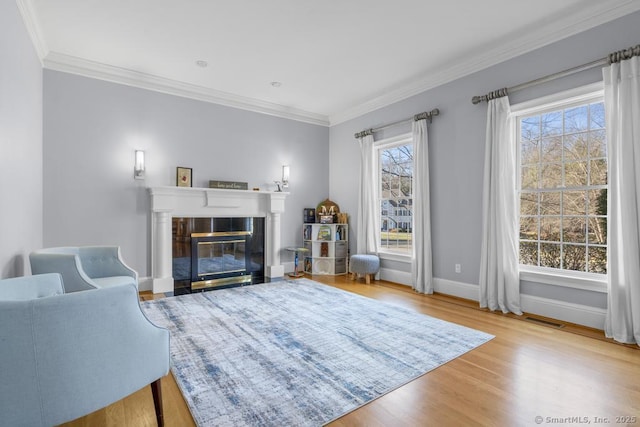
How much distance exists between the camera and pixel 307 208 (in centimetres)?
604

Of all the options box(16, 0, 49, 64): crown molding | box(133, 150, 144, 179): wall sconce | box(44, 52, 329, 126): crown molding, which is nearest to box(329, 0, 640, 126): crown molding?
box(44, 52, 329, 126): crown molding

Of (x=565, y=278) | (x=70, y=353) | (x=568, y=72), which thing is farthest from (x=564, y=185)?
(x=70, y=353)

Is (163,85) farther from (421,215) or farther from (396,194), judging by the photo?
(421,215)

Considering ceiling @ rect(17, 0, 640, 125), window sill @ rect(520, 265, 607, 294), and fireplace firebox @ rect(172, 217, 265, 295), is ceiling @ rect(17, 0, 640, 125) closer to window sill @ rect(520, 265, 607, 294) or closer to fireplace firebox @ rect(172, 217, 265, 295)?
fireplace firebox @ rect(172, 217, 265, 295)

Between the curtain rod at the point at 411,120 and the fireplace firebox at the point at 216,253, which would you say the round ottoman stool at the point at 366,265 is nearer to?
the fireplace firebox at the point at 216,253

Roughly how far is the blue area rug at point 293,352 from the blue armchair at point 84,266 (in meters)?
0.59

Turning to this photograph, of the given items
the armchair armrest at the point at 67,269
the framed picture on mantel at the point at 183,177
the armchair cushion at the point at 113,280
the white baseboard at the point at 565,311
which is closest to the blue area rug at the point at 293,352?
the armchair cushion at the point at 113,280

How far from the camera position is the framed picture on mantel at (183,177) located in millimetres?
4645

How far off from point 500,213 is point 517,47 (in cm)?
180

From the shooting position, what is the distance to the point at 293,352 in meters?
2.50

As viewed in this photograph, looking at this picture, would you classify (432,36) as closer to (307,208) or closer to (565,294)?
(565,294)

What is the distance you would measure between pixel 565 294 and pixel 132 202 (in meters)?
5.21

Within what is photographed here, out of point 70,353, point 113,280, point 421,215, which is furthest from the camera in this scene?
point 421,215

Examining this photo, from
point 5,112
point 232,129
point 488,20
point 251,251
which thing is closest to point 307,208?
point 251,251
